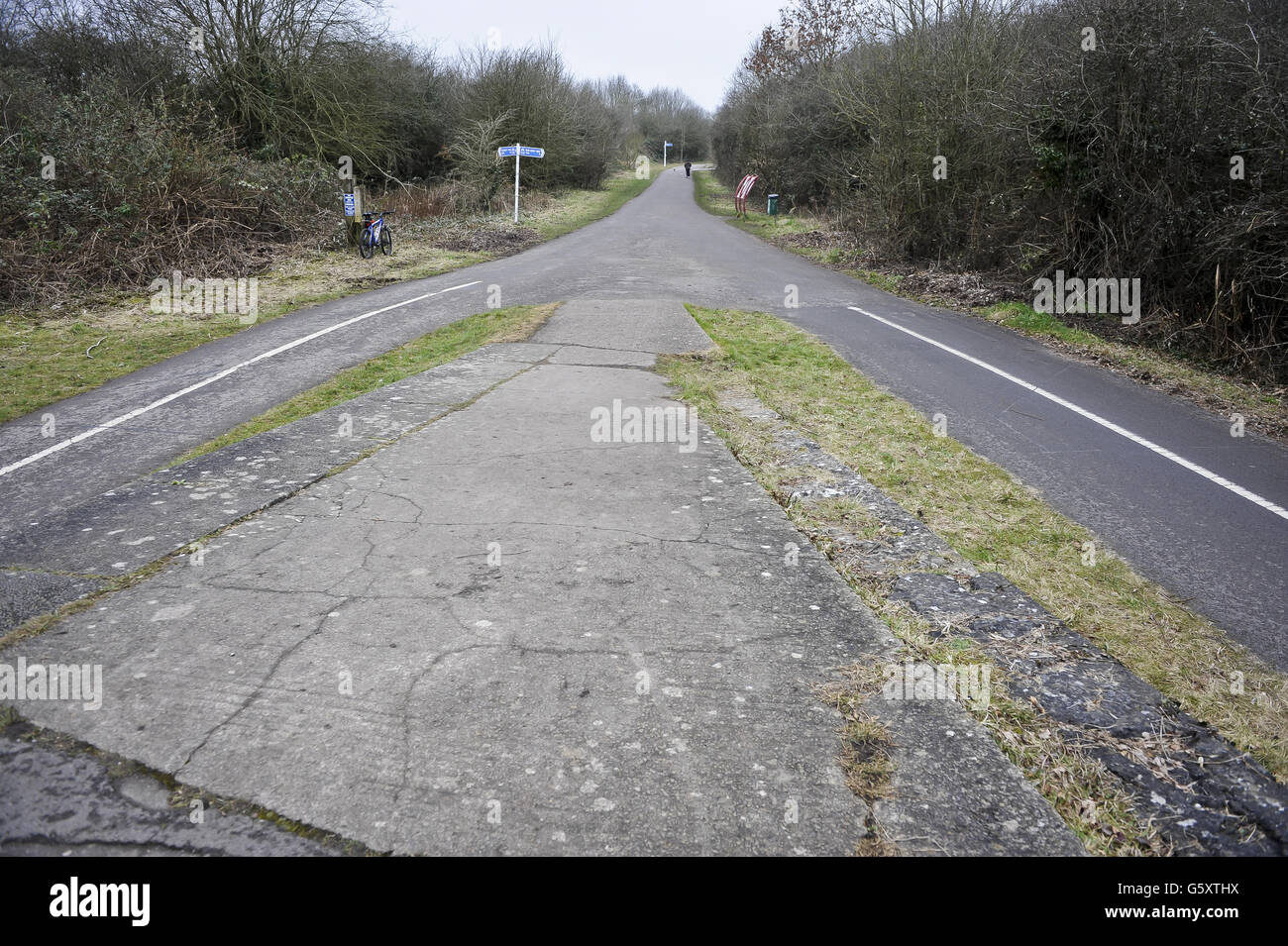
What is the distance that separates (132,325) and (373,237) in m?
7.57

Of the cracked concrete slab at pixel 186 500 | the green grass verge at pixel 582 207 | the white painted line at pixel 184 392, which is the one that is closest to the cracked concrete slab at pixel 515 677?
the cracked concrete slab at pixel 186 500

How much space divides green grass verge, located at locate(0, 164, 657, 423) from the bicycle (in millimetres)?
232

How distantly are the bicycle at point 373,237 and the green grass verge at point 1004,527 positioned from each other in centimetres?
1192

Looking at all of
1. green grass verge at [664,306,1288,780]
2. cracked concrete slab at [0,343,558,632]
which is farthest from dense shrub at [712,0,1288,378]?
cracked concrete slab at [0,343,558,632]

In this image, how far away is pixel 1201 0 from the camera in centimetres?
1108

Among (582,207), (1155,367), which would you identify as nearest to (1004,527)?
(1155,367)

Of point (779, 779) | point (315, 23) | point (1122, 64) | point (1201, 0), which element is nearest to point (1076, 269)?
point (1122, 64)

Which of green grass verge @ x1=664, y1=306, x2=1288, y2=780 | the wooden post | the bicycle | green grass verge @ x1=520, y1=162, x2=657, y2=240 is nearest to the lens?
green grass verge @ x1=664, y1=306, x2=1288, y2=780

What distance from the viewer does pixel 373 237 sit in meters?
19.2

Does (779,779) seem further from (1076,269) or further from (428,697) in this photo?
(1076,269)

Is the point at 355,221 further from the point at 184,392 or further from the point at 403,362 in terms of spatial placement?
the point at 184,392

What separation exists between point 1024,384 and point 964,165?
10314mm

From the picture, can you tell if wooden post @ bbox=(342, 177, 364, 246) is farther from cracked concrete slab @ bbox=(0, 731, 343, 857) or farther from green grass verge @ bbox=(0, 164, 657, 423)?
cracked concrete slab @ bbox=(0, 731, 343, 857)

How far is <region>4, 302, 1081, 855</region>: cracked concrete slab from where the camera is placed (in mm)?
2576
